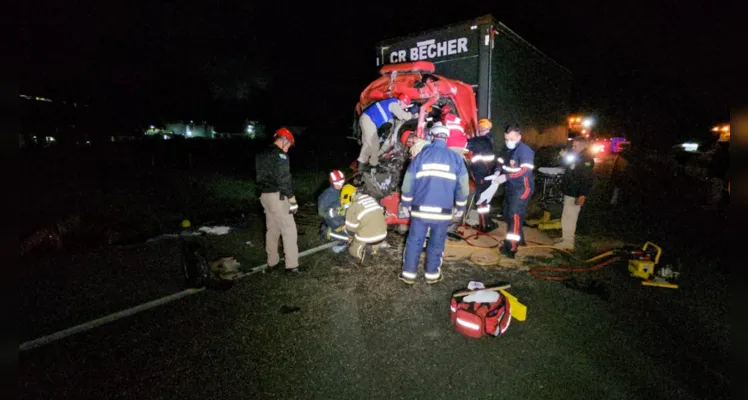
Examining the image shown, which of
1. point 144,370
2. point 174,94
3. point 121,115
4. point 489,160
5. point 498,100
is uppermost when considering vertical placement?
point 174,94

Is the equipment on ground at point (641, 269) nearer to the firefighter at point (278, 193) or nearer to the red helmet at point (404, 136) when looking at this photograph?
the red helmet at point (404, 136)

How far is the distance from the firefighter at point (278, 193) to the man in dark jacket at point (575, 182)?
13.9ft

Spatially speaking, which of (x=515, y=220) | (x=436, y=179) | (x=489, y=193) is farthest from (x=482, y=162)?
(x=436, y=179)

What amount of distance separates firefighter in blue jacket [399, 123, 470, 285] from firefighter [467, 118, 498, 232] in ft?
5.96

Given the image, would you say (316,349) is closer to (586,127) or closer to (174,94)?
(586,127)

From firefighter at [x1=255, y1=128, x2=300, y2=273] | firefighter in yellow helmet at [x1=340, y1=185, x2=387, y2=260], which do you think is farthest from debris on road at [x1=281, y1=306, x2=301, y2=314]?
firefighter in yellow helmet at [x1=340, y1=185, x2=387, y2=260]

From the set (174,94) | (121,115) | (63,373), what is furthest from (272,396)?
(174,94)

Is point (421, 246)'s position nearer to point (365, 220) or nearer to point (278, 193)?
point (365, 220)

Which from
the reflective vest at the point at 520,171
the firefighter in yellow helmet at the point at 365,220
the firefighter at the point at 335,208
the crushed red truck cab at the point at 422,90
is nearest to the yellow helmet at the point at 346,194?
the firefighter at the point at 335,208

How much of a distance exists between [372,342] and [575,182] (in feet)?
13.7

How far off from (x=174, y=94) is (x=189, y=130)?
72.1 ft

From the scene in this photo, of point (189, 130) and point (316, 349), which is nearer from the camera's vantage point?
point (316, 349)

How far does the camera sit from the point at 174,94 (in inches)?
1391

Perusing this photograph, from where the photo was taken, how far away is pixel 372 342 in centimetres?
317
